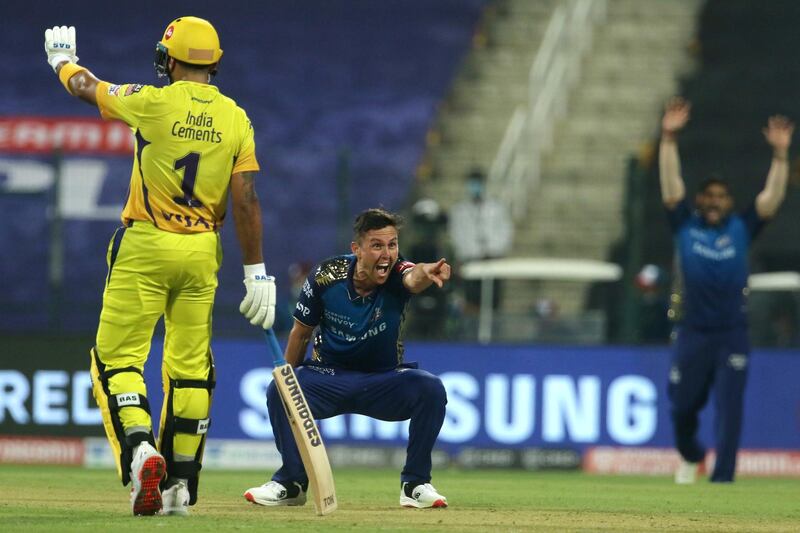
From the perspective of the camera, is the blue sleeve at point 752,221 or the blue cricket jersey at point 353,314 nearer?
the blue cricket jersey at point 353,314

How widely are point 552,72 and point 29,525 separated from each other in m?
17.8

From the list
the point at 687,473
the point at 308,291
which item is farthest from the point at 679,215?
the point at 308,291

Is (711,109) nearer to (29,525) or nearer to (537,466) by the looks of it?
(537,466)

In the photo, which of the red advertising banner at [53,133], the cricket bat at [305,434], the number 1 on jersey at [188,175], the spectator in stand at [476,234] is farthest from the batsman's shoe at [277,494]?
the red advertising banner at [53,133]

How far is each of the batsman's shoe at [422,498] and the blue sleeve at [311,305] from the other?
3.13 feet

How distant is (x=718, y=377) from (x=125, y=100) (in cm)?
559

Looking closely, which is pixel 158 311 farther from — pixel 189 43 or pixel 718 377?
pixel 718 377

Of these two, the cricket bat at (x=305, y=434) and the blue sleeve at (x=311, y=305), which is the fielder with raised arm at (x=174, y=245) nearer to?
the cricket bat at (x=305, y=434)

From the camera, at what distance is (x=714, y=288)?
11273 mm

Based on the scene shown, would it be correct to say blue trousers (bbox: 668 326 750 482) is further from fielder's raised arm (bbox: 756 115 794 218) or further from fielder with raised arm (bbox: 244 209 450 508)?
fielder with raised arm (bbox: 244 209 450 508)

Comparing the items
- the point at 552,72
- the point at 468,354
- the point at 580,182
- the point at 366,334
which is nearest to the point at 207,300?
the point at 366,334

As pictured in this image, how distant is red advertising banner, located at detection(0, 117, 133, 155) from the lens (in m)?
21.5

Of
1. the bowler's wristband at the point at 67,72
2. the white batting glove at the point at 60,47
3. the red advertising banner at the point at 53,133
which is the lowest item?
the red advertising banner at the point at 53,133

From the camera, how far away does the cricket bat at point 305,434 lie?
24.3ft
